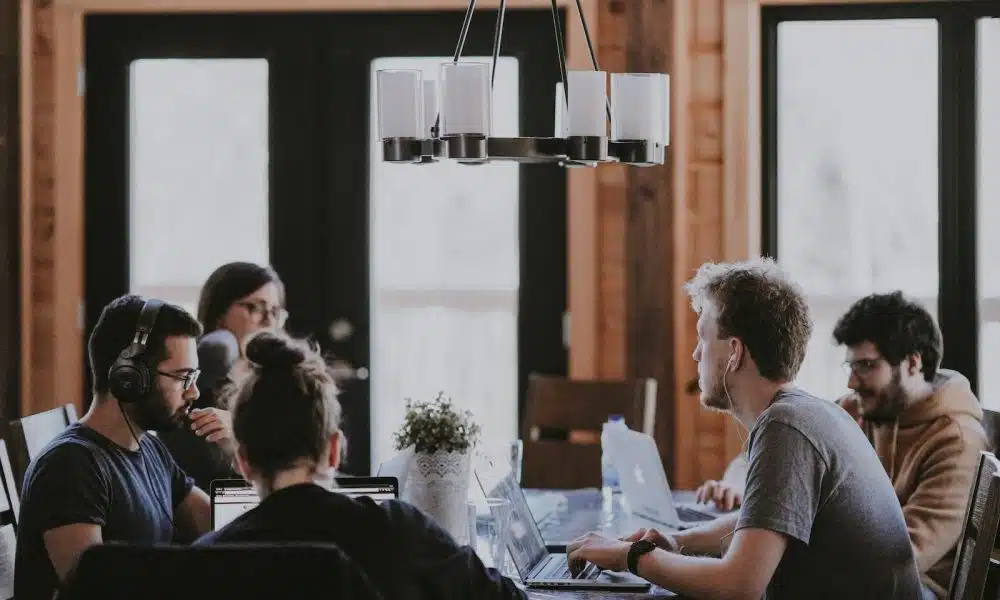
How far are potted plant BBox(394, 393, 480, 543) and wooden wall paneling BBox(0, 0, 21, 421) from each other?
8.44 feet

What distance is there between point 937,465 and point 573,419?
4.36 ft

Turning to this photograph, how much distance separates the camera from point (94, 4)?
4.52m

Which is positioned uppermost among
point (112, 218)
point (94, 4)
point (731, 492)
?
point (94, 4)

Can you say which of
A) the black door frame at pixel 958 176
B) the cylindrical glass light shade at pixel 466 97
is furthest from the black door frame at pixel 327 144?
the cylindrical glass light shade at pixel 466 97

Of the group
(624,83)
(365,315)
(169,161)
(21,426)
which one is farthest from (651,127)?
(169,161)

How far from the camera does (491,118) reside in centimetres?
242

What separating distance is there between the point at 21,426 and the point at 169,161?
201 cm

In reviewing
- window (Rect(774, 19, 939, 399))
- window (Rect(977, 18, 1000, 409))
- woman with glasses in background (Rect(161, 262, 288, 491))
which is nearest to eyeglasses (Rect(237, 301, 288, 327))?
woman with glasses in background (Rect(161, 262, 288, 491))

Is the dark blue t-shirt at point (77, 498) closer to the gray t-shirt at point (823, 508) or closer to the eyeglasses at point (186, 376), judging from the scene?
the eyeglasses at point (186, 376)

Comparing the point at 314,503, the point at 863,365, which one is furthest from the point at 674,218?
the point at 314,503

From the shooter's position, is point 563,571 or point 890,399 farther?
point 890,399

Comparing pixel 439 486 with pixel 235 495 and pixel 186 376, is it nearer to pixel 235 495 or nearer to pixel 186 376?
pixel 235 495

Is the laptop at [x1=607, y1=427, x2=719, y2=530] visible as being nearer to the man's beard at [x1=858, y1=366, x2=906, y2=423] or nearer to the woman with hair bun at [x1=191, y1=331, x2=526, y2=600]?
the man's beard at [x1=858, y1=366, x2=906, y2=423]

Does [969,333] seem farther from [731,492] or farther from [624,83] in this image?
[624,83]
